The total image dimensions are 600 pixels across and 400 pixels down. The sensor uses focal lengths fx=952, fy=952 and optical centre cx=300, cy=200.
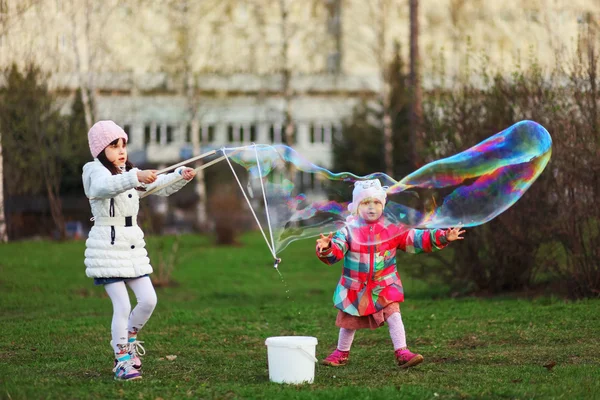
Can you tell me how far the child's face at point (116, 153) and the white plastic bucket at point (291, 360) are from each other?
176cm

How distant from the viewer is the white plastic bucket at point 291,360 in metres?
6.72

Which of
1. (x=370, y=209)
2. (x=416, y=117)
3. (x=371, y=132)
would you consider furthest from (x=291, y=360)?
(x=371, y=132)

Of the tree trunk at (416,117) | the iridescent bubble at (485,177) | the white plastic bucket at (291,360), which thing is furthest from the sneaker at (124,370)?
the tree trunk at (416,117)

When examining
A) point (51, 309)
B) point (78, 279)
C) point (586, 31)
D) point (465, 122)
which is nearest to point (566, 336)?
point (465, 122)

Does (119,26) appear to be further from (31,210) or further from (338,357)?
(338,357)

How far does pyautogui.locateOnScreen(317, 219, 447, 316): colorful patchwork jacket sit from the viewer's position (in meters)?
7.52

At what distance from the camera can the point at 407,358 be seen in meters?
7.46

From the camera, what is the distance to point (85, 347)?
29.8ft

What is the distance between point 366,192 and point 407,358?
4.43ft

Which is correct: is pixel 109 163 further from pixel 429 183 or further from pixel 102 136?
pixel 429 183

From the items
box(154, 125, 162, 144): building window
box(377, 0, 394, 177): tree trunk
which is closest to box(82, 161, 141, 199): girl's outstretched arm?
box(377, 0, 394, 177): tree trunk

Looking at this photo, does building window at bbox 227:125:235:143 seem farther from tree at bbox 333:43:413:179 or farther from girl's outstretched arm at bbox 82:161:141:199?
girl's outstretched arm at bbox 82:161:141:199

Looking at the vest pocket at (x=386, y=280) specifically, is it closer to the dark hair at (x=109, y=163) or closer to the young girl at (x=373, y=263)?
the young girl at (x=373, y=263)

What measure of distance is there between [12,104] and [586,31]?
13345mm
